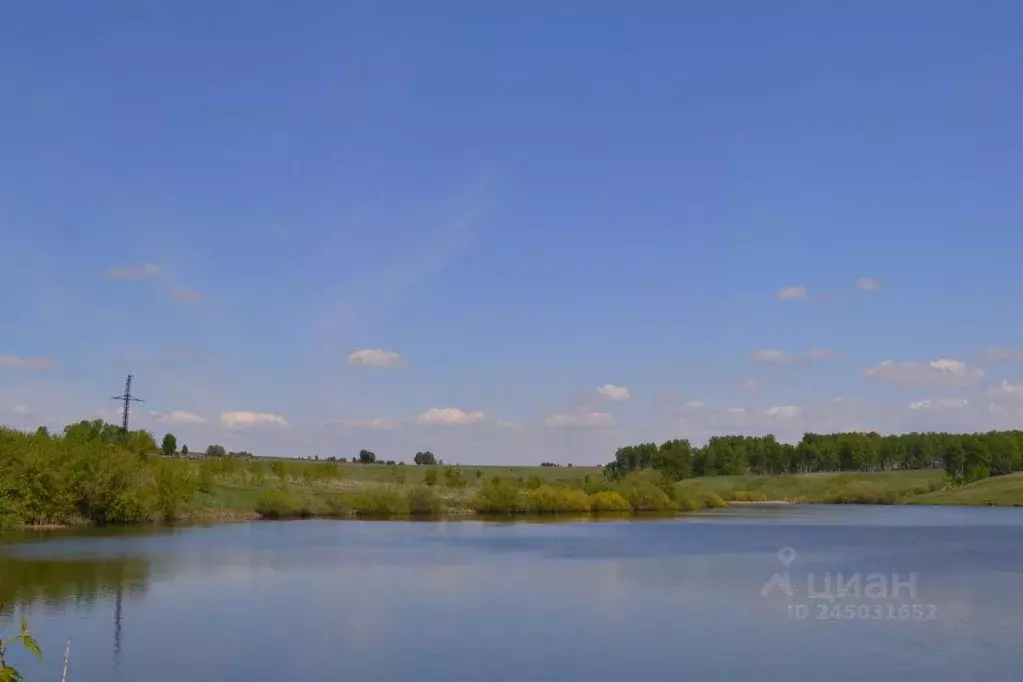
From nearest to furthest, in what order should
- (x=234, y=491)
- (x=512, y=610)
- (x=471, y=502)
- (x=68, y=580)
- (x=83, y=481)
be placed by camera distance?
(x=512, y=610), (x=68, y=580), (x=83, y=481), (x=234, y=491), (x=471, y=502)

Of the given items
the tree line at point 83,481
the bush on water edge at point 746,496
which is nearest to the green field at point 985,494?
the bush on water edge at point 746,496

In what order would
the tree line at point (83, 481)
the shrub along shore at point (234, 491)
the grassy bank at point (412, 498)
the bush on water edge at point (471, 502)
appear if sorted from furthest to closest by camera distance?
the bush on water edge at point (471, 502) → the grassy bank at point (412, 498) → the shrub along shore at point (234, 491) → the tree line at point (83, 481)

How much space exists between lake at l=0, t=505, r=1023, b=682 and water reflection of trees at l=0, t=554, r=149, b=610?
0.13 metres

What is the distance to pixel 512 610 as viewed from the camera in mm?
30422

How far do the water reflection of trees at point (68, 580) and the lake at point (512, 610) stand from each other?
0.42 ft

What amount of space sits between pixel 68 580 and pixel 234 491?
6140cm

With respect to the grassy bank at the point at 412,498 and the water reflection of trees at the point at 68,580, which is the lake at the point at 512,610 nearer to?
the water reflection of trees at the point at 68,580

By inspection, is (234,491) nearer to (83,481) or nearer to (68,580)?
(83,481)

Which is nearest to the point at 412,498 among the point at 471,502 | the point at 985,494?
the point at 471,502

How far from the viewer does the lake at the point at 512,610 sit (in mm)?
21844

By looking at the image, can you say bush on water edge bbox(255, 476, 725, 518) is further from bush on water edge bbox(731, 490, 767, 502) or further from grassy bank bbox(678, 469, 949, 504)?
bush on water edge bbox(731, 490, 767, 502)

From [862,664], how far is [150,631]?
18369 millimetres

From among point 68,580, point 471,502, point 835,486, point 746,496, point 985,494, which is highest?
point 835,486

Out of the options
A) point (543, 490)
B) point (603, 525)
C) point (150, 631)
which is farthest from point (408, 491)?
point (150, 631)
